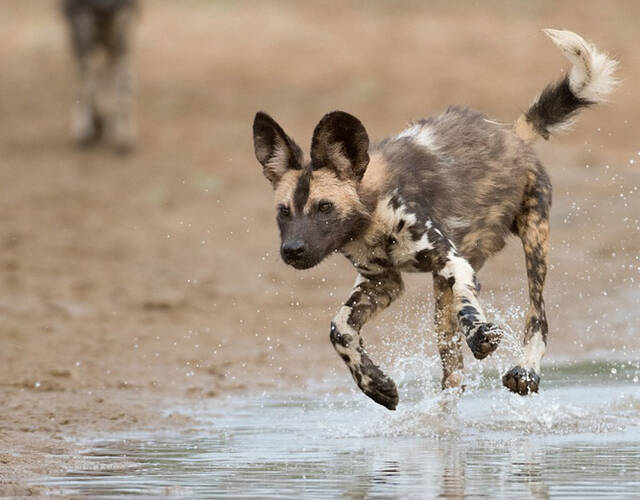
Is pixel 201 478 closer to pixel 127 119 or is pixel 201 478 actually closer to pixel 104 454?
pixel 104 454

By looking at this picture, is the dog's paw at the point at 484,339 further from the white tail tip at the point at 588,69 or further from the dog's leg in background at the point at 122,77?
the dog's leg in background at the point at 122,77

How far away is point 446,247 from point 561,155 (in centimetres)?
761

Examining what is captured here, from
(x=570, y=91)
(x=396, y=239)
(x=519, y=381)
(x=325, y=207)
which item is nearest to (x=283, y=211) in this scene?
(x=325, y=207)

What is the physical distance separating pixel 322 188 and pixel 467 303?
0.75 m

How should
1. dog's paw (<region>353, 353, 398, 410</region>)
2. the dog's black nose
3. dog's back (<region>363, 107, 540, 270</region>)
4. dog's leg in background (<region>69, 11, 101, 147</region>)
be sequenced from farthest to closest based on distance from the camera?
1. dog's leg in background (<region>69, 11, 101, 147</region>)
2. dog's back (<region>363, 107, 540, 270</region>)
3. dog's paw (<region>353, 353, 398, 410</region>)
4. the dog's black nose

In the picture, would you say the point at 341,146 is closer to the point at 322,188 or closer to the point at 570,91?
the point at 322,188

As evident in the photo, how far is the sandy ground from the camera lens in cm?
810

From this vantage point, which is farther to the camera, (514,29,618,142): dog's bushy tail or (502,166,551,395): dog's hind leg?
(514,29,618,142): dog's bushy tail

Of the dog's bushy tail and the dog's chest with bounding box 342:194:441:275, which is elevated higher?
the dog's bushy tail

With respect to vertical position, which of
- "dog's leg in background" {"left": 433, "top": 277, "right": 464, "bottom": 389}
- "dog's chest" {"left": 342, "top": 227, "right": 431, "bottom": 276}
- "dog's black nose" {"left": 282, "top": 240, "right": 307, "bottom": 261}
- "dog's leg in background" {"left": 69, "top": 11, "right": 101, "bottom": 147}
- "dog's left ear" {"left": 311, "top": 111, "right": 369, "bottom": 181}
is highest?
"dog's leg in background" {"left": 69, "top": 11, "right": 101, "bottom": 147}

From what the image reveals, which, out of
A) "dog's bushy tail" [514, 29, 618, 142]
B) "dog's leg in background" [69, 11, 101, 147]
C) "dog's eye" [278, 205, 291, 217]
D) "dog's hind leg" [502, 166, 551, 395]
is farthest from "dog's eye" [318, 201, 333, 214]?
"dog's leg in background" [69, 11, 101, 147]

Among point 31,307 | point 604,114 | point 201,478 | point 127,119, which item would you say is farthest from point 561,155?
point 201,478

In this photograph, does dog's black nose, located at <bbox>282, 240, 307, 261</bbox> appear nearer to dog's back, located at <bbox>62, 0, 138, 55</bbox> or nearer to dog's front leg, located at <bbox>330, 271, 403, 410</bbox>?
dog's front leg, located at <bbox>330, 271, 403, 410</bbox>

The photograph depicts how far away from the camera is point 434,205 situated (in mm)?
6219
